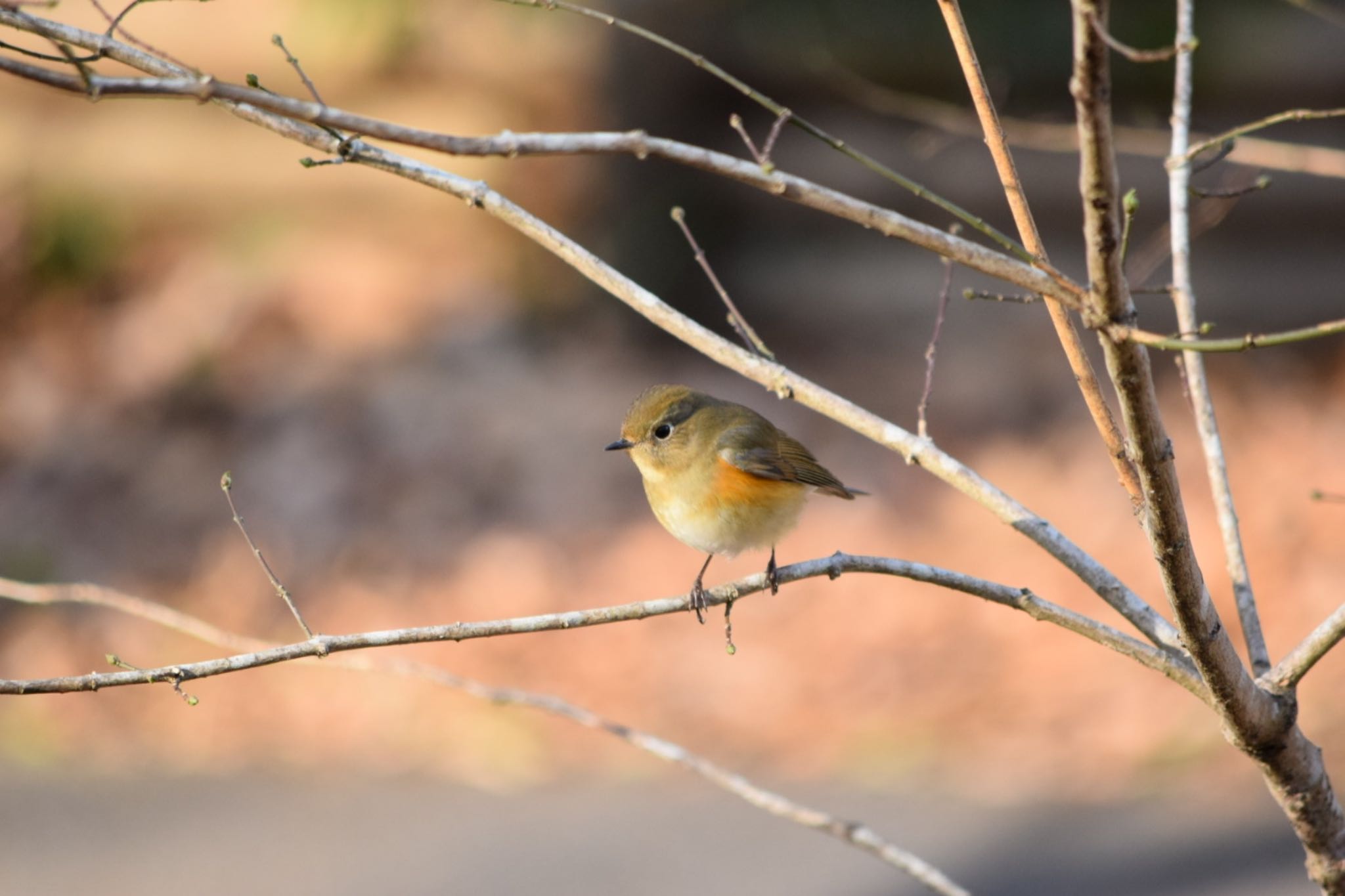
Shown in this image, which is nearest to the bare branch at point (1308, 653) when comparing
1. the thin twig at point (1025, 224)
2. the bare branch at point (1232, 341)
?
the thin twig at point (1025, 224)

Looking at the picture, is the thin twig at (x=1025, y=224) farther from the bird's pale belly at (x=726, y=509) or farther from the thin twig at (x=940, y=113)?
the thin twig at (x=940, y=113)

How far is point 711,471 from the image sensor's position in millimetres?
3109

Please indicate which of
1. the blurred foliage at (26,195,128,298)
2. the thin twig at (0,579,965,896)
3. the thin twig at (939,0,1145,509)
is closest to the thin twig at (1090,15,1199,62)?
the thin twig at (939,0,1145,509)

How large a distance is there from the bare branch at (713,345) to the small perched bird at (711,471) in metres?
1.29

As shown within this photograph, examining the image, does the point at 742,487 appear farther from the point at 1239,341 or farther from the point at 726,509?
the point at 1239,341

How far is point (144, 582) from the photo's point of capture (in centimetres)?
651

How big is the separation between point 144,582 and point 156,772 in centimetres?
142

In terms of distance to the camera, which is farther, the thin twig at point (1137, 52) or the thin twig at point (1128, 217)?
the thin twig at point (1128, 217)

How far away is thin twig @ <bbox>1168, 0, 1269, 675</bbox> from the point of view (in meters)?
1.80

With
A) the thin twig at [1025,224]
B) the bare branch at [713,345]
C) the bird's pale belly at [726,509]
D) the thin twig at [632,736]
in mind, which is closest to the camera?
the bare branch at [713,345]

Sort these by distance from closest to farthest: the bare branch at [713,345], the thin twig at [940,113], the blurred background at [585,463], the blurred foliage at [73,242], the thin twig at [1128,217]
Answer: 1. the thin twig at [1128,217]
2. the bare branch at [713,345]
3. the thin twig at [940,113]
4. the blurred background at [585,463]
5. the blurred foliage at [73,242]

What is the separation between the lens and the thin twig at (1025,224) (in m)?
1.67

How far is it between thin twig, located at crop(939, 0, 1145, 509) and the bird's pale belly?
1358 mm

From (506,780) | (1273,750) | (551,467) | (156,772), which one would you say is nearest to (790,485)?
(1273,750)
